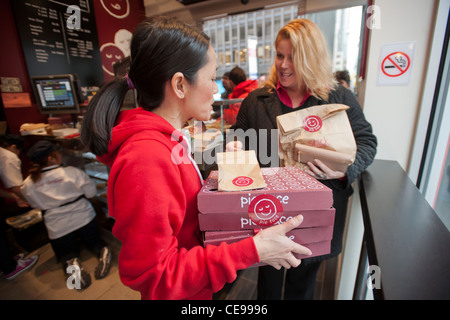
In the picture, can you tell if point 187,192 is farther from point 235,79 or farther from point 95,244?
point 235,79

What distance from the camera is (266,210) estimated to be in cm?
67

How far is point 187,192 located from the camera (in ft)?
2.40

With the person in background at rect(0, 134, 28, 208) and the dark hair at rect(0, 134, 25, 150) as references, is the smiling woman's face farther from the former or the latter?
the dark hair at rect(0, 134, 25, 150)

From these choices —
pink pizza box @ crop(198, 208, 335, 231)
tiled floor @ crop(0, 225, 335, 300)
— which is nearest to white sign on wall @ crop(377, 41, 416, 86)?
pink pizza box @ crop(198, 208, 335, 231)

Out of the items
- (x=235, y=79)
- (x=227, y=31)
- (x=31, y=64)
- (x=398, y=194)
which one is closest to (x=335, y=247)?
(x=398, y=194)

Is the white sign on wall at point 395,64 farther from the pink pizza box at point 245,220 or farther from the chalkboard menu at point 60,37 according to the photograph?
the chalkboard menu at point 60,37

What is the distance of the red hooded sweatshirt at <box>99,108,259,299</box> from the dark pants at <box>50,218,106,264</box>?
2242 millimetres

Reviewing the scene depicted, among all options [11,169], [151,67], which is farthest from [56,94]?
[151,67]

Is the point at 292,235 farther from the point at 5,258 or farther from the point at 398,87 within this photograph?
the point at 5,258

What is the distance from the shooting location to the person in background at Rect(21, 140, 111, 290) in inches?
86.3

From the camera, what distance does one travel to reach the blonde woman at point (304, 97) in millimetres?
1126

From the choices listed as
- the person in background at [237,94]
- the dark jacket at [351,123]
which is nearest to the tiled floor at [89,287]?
the dark jacket at [351,123]

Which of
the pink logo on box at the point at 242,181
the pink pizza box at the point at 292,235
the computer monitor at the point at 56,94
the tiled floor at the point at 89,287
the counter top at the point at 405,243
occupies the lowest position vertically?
the tiled floor at the point at 89,287
